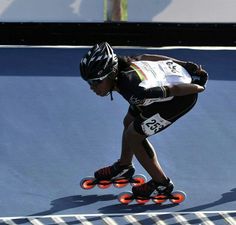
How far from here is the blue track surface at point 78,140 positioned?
7.76 meters

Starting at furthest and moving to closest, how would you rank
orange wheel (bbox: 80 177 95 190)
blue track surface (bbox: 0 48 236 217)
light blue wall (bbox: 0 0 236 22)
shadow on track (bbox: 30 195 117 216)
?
light blue wall (bbox: 0 0 236 22) → orange wheel (bbox: 80 177 95 190) → blue track surface (bbox: 0 48 236 217) → shadow on track (bbox: 30 195 117 216)

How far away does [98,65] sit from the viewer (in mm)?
7117

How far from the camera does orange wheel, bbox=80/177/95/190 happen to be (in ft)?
25.9

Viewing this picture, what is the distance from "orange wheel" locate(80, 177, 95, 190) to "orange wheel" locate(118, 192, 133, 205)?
1.24ft

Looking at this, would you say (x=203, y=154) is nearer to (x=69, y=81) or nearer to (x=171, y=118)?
(x=171, y=118)

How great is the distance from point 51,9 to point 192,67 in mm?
4897

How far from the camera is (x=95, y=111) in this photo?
9.92 metres

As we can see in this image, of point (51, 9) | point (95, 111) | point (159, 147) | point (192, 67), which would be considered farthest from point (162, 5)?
point (192, 67)

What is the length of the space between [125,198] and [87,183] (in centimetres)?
48

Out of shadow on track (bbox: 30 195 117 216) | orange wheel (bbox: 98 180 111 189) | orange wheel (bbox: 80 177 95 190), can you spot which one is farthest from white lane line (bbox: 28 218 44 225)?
orange wheel (bbox: 98 180 111 189)

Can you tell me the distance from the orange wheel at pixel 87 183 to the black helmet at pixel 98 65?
4.06 feet

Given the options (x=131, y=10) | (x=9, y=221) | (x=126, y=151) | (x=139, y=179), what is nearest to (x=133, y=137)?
(x=126, y=151)

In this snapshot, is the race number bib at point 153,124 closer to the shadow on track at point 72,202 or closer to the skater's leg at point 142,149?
the skater's leg at point 142,149

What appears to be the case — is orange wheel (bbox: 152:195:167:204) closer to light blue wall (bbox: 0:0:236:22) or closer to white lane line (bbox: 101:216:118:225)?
white lane line (bbox: 101:216:118:225)
